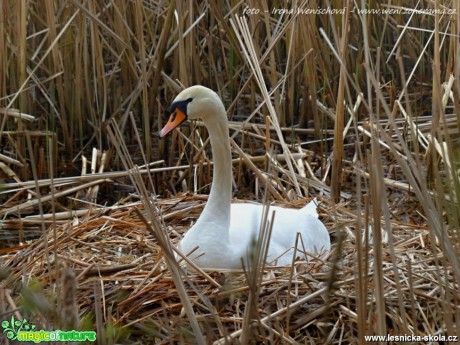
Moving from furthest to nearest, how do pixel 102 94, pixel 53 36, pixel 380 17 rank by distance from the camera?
pixel 380 17
pixel 102 94
pixel 53 36

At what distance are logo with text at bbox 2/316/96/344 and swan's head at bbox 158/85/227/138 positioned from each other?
50.0 inches

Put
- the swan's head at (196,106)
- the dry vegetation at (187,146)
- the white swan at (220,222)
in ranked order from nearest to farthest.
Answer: the dry vegetation at (187,146)
the white swan at (220,222)
the swan's head at (196,106)

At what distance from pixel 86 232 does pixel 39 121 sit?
163 cm

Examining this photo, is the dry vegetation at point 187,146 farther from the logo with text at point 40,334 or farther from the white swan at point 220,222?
the logo with text at point 40,334

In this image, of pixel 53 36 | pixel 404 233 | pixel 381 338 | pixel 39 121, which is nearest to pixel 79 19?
pixel 53 36

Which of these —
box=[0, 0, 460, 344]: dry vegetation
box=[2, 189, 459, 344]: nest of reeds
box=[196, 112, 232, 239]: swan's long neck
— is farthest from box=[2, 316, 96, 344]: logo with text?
box=[196, 112, 232, 239]: swan's long neck

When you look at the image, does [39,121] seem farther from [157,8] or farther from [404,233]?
[404,233]

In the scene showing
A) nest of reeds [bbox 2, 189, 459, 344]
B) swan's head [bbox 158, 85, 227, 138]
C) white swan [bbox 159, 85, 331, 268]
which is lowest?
nest of reeds [bbox 2, 189, 459, 344]

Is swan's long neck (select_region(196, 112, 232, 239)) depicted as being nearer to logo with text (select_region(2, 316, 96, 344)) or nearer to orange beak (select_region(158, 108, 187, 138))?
orange beak (select_region(158, 108, 187, 138))

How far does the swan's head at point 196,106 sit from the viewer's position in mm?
3469

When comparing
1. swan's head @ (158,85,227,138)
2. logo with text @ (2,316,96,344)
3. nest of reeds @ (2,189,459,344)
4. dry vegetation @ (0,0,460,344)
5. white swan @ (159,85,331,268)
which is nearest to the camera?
logo with text @ (2,316,96,344)

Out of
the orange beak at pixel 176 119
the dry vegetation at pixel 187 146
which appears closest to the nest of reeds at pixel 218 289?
the dry vegetation at pixel 187 146

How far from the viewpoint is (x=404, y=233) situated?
12.5 feet

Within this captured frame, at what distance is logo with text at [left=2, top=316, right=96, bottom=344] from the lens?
182 centimetres
